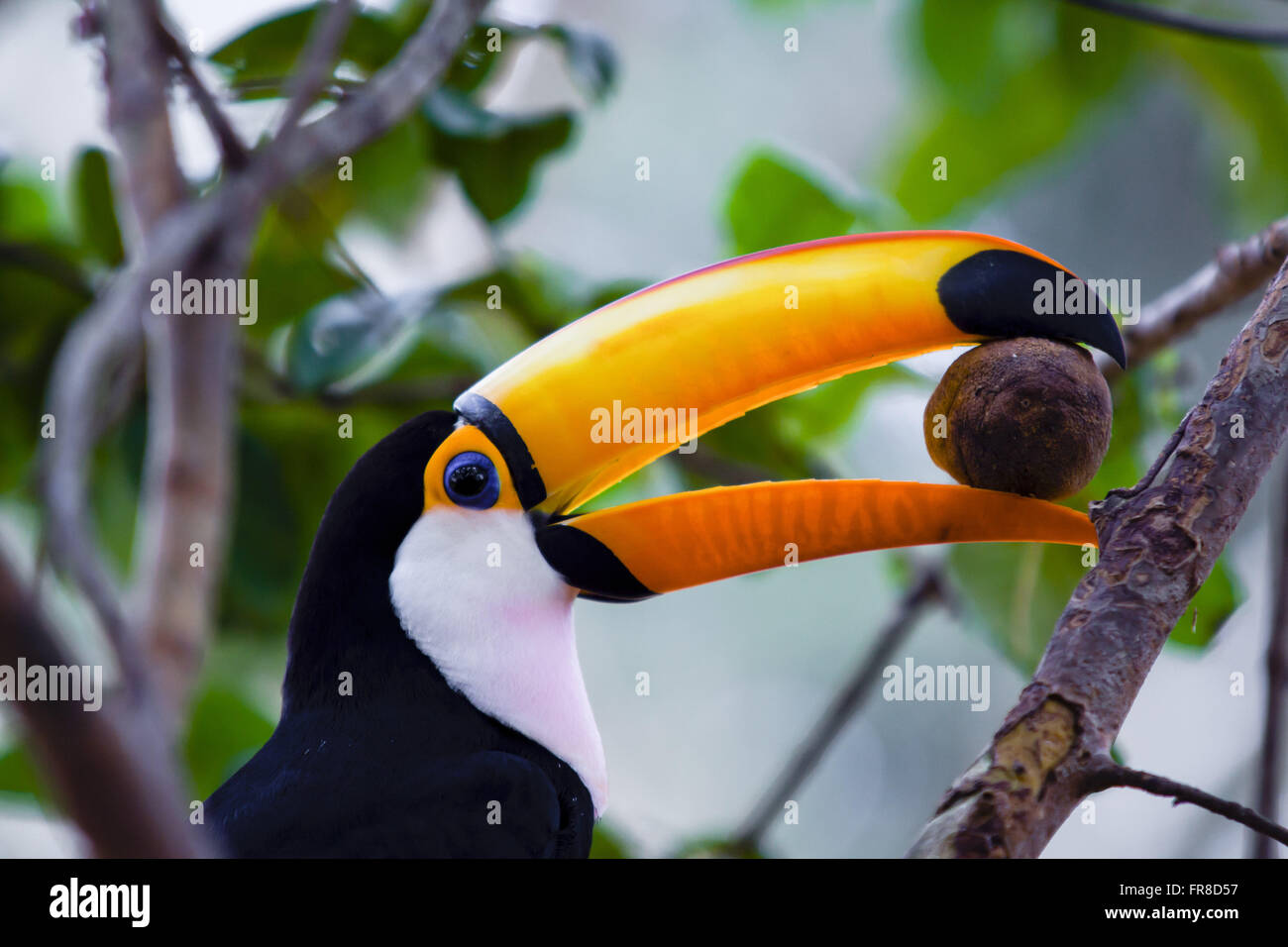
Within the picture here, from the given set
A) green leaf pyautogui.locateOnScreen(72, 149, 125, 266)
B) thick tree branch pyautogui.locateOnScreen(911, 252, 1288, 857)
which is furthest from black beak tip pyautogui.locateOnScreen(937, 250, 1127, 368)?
green leaf pyautogui.locateOnScreen(72, 149, 125, 266)

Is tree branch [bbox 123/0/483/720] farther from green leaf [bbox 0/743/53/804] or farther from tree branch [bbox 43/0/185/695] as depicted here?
green leaf [bbox 0/743/53/804]

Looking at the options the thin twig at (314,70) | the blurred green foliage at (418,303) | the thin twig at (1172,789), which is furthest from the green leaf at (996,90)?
the thin twig at (1172,789)

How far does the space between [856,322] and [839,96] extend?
871cm

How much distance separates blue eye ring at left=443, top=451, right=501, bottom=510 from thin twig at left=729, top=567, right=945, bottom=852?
0.81 meters

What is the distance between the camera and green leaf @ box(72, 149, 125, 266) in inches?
92.6

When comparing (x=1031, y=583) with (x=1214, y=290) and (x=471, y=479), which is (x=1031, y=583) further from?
(x=471, y=479)

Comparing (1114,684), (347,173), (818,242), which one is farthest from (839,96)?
(1114,684)

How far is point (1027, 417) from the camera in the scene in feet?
4.16

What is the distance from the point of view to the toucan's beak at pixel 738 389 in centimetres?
143

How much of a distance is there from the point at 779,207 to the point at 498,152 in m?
0.53

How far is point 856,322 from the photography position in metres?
1.54

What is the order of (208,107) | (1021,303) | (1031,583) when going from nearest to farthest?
(1021,303)
(208,107)
(1031,583)

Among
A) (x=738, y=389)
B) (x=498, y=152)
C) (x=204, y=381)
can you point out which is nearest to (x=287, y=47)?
(x=498, y=152)

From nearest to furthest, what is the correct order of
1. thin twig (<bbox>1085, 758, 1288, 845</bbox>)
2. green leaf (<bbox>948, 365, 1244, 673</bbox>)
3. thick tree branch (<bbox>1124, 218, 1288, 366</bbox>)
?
thin twig (<bbox>1085, 758, 1288, 845</bbox>), thick tree branch (<bbox>1124, 218, 1288, 366</bbox>), green leaf (<bbox>948, 365, 1244, 673</bbox>)
